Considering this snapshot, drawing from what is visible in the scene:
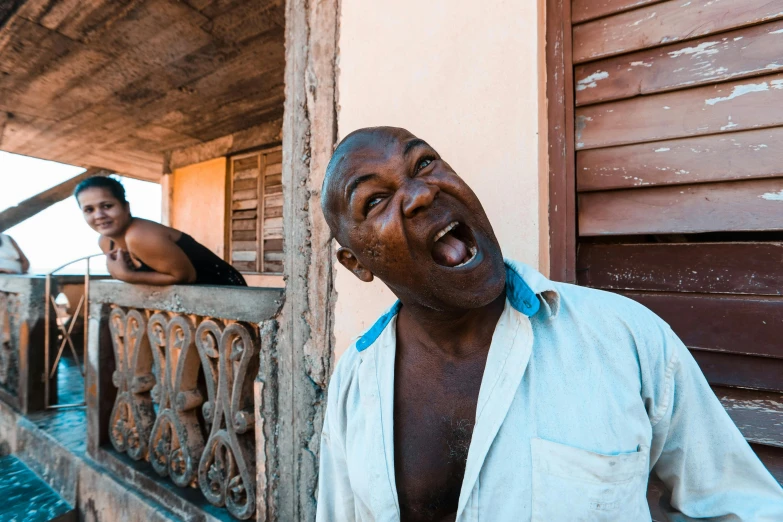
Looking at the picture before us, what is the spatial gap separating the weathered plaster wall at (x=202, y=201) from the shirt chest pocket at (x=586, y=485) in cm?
594

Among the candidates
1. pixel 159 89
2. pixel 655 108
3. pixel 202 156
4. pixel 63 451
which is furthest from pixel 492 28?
pixel 202 156

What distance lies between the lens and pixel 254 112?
4.89 meters

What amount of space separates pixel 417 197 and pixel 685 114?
0.85 metres

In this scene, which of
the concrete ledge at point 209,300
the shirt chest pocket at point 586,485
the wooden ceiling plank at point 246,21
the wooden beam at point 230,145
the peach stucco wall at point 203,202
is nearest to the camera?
the shirt chest pocket at point 586,485

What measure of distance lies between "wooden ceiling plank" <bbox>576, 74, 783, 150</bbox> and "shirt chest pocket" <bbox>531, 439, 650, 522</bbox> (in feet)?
2.87

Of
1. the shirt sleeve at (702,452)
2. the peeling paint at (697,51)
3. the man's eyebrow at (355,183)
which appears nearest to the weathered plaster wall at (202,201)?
the man's eyebrow at (355,183)

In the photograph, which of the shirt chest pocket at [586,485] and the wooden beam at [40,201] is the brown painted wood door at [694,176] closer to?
the shirt chest pocket at [586,485]

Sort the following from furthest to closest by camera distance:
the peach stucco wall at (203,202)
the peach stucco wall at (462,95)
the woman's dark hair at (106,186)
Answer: the peach stucco wall at (203,202) < the woman's dark hair at (106,186) < the peach stucco wall at (462,95)

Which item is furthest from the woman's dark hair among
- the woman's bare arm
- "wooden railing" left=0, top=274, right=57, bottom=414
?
"wooden railing" left=0, top=274, right=57, bottom=414

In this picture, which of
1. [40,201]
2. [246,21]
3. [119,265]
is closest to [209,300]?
[119,265]

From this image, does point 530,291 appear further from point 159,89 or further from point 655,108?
point 159,89

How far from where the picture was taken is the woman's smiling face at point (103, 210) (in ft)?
9.46

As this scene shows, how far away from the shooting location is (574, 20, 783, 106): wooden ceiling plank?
40.2 inches

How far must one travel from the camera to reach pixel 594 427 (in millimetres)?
797
